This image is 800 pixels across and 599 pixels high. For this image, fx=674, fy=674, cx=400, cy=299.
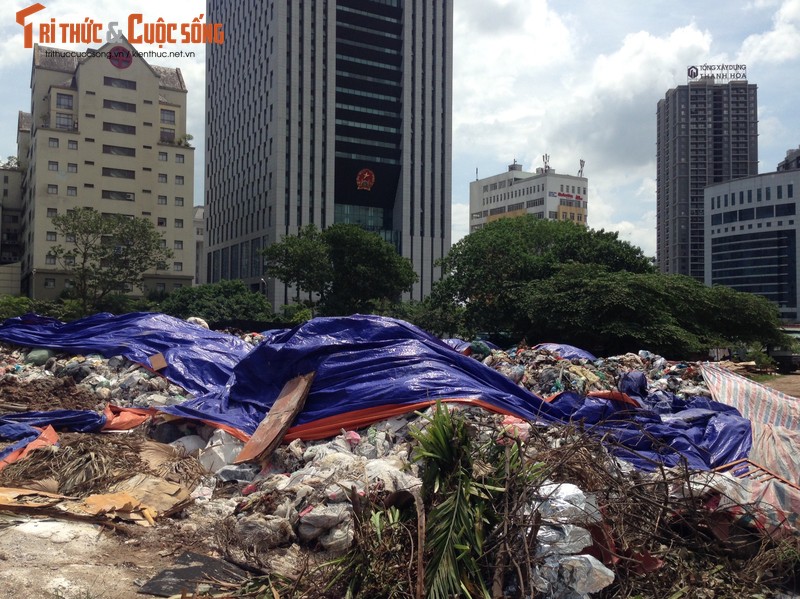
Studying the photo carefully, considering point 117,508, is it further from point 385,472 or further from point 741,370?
point 741,370

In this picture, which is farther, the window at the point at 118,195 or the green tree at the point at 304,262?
the window at the point at 118,195

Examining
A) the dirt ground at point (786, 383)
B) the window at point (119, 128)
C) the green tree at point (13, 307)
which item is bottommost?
the dirt ground at point (786, 383)

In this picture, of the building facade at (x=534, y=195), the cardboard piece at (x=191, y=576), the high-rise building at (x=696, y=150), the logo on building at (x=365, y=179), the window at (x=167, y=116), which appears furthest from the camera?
the building facade at (x=534, y=195)

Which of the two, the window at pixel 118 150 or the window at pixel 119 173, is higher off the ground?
the window at pixel 118 150

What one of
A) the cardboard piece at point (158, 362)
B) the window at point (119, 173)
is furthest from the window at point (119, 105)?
the cardboard piece at point (158, 362)

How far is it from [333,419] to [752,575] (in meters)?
4.15

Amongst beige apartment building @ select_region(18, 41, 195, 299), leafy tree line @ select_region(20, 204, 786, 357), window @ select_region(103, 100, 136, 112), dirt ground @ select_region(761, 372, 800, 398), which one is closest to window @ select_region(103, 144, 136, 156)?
beige apartment building @ select_region(18, 41, 195, 299)

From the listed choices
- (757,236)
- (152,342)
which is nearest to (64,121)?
(152,342)

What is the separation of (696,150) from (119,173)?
73.6 m

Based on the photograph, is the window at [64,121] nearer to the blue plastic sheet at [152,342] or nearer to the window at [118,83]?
the window at [118,83]

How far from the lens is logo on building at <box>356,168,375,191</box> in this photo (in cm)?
6216

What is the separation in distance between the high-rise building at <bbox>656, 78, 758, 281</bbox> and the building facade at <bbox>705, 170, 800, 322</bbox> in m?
8.64

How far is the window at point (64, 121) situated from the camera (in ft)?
156

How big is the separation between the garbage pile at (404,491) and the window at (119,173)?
143 ft
